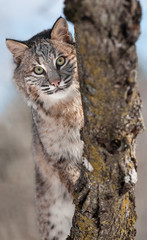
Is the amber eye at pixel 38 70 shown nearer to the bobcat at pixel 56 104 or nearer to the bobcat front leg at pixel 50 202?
the bobcat at pixel 56 104

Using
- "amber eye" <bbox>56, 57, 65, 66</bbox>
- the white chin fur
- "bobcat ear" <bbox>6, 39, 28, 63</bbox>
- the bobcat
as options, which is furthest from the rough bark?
"bobcat ear" <bbox>6, 39, 28, 63</bbox>

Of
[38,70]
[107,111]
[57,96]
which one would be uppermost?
[38,70]

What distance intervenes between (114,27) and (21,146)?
7.96m

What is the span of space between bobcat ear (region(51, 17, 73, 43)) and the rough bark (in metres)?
1.60

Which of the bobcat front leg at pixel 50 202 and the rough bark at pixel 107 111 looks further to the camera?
the bobcat front leg at pixel 50 202

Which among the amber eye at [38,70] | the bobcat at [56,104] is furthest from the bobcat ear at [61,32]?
the amber eye at [38,70]

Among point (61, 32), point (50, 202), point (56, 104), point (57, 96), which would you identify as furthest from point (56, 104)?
point (50, 202)

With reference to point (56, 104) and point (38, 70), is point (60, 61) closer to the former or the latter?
point (38, 70)

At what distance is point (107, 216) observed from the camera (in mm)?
2066

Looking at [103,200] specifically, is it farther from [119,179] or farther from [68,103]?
[68,103]

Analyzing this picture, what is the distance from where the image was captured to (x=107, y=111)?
1.63 m

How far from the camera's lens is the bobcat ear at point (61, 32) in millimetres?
3348

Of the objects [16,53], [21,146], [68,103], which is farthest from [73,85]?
[21,146]

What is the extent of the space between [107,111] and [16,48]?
2276 millimetres
